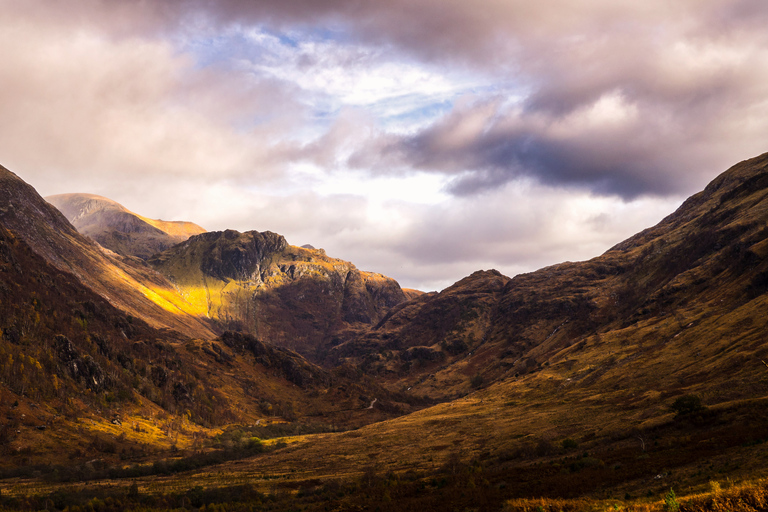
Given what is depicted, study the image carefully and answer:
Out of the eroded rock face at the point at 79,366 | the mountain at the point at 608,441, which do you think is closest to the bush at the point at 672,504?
the mountain at the point at 608,441

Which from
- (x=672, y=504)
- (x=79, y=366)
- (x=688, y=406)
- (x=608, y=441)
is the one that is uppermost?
(x=672, y=504)

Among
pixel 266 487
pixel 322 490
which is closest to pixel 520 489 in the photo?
pixel 322 490

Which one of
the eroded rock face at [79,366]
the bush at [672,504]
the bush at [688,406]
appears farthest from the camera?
the eroded rock face at [79,366]

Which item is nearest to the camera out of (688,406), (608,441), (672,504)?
(672,504)

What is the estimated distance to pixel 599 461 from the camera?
66000mm

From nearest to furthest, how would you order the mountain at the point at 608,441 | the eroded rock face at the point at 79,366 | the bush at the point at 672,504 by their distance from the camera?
the bush at the point at 672,504, the mountain at the point at 608,441, the eroded rock face at the point at 79,366

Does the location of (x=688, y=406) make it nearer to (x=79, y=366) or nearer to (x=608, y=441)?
(x=608, y=441)

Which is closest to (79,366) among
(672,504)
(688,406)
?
(688,406)

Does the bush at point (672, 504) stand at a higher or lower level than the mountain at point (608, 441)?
higher

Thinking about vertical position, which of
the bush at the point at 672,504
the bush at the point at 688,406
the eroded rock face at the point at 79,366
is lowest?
the eroded rock face at the point at 79,366

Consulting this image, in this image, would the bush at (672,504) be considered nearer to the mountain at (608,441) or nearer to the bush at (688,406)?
the mountain at (608,441)

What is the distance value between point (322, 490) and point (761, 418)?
68.5 meters

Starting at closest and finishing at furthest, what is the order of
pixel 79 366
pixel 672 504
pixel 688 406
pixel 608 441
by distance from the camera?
pixel 672 504 < pixel 688 406 < pixel 608 441 < pixel 79 366

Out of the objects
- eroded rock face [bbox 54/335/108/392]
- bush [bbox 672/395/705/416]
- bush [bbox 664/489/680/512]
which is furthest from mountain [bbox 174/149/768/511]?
eroded rock face [bbox 54/335/108/392]
